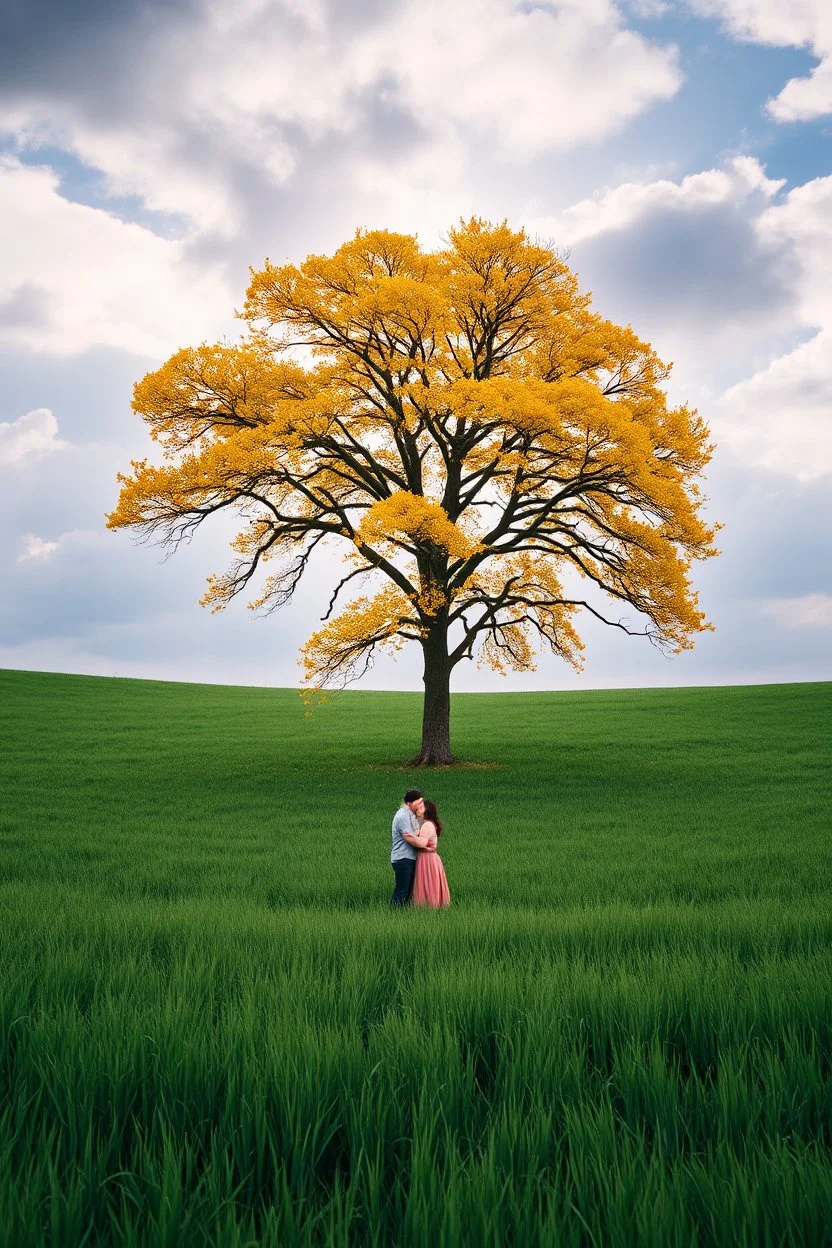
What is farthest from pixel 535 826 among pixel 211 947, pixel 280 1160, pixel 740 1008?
pixel 280 1160

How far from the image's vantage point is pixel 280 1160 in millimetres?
2701

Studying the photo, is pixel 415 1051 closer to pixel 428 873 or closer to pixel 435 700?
pixel 428 873

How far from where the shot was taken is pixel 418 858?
9.84 meters

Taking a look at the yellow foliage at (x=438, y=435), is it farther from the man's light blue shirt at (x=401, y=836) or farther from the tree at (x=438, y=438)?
the man's light blue shirt at (x=401, y=836)

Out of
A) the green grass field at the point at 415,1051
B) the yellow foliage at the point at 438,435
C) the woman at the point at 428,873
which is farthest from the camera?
the yellow foliage at the point at 438,435

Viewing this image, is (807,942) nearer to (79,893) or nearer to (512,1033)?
(512,1033)

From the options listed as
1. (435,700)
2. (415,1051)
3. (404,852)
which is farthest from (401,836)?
(435,700)

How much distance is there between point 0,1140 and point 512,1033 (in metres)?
2.14

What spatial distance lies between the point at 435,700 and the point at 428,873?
16.0 metres

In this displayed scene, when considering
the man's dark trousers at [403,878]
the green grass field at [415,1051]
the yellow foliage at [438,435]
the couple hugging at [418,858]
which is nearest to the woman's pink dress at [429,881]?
the couple hugging at [418,858]

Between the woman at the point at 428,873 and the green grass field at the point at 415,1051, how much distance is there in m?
0.58

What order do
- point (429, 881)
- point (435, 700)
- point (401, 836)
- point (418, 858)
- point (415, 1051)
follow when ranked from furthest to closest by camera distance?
point (435, 700) < point (401, 836) < point (418, 858) < point (429, 881) < point (415, 1051)

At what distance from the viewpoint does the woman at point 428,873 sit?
9664 mm

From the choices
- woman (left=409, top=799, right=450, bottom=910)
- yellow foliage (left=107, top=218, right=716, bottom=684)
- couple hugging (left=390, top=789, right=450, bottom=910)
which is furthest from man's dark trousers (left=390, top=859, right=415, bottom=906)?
yellow foliage (left=107, top=218, right=716, bottom=684)
